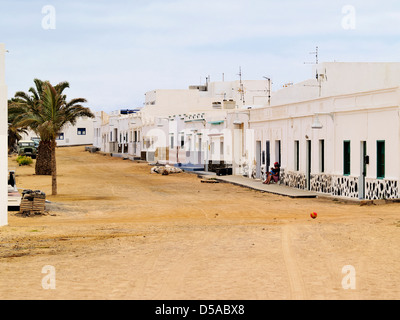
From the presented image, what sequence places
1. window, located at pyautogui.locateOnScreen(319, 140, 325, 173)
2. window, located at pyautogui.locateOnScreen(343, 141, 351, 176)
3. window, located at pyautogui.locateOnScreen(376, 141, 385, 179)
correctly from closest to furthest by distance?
window, located at pyautogui.locateOnScreen(376, 141, 385, 179)
window, located at pyautogui.locateOnScreen(343, 141, 351, 176)
window, located at pyautogui.locateOnScreen(319, 140, 325, 173)

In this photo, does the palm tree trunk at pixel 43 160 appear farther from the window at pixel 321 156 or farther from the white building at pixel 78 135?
the white building at pixel 78 135

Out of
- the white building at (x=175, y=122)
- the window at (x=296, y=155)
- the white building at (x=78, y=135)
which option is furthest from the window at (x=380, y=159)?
the white building at (x=78, y=135)

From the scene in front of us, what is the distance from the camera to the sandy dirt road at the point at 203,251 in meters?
10.2

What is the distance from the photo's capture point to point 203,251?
1369 cm

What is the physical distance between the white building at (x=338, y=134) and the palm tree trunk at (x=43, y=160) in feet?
46.0

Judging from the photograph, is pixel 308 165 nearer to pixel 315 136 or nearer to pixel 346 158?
pixel 315 136

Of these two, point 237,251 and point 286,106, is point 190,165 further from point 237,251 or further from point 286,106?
point 237,251

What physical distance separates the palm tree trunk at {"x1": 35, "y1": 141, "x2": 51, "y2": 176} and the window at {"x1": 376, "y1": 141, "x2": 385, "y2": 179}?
1020 inches

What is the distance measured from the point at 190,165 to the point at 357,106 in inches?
1063

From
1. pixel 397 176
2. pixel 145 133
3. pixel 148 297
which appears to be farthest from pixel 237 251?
pixel 145 133

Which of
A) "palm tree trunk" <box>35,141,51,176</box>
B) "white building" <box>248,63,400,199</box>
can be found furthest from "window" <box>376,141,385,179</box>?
"palm tree trunk" <box>35,141,51,176</box>

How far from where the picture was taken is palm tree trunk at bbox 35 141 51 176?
43.8 m

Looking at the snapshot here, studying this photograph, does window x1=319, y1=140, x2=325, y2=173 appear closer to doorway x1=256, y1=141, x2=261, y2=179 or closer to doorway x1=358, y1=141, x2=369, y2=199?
doorway x1=358, y1=141, x2=369, y2=199

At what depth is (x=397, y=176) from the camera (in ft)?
73.0
